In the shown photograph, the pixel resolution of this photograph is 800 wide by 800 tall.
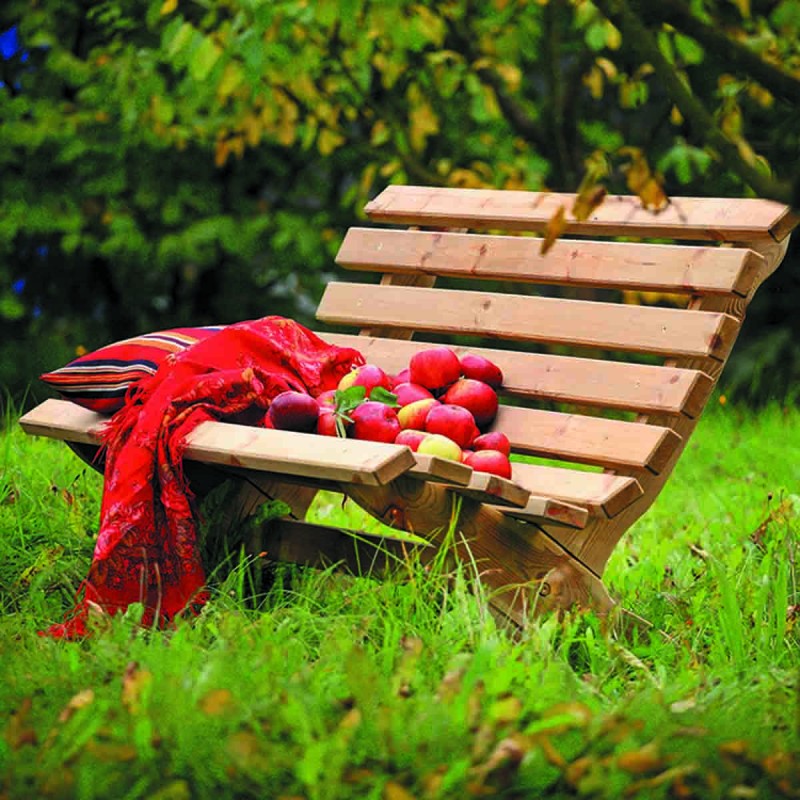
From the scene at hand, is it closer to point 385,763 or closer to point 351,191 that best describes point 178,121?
point 351,191

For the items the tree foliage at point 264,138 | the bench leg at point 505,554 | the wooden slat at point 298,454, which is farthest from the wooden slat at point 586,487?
the tree foliage at point 264,138

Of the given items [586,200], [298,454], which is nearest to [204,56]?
[298,454]

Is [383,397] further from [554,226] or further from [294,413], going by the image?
[554,226]

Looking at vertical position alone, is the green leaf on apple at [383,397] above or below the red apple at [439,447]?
above

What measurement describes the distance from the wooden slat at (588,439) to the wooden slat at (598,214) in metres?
0.45

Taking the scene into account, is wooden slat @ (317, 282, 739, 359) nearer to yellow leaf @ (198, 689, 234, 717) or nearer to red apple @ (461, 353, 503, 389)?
red apple @ (461, 353, 503, 389)

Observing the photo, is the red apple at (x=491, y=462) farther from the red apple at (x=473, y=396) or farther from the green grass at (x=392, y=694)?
the red apple at (x=473, y=396)

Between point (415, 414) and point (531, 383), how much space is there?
17.4 inches

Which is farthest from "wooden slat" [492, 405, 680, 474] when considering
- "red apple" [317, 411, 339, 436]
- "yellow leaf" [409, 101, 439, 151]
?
"yellow leaf" [409, 101, 439, 151]

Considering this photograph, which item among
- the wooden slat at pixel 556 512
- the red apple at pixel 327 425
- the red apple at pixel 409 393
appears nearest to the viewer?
the wooden slat at pixel 556 512

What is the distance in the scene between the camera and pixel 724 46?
193cm

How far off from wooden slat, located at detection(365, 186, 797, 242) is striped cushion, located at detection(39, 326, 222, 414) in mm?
870

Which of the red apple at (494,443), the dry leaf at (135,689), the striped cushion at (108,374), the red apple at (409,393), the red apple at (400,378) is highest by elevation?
the striped cushion at (108,374)

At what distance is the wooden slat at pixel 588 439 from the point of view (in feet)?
9.14
